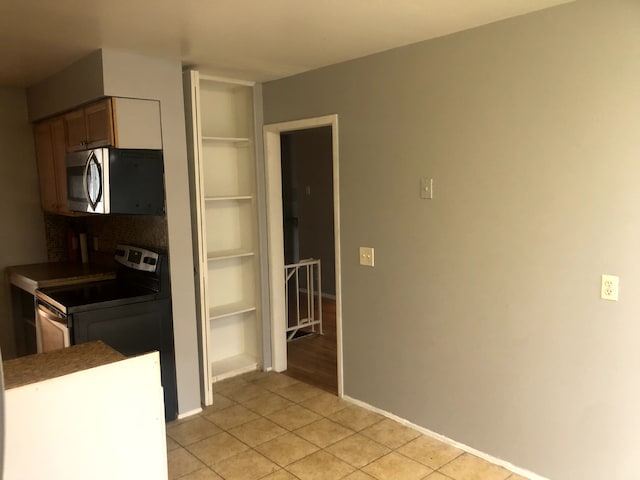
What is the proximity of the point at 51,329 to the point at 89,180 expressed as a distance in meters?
0.95

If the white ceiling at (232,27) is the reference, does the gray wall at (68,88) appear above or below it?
below

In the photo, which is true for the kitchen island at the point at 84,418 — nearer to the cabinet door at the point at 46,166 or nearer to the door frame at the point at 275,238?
the door frame at the point at 275,238

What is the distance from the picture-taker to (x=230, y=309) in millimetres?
4121

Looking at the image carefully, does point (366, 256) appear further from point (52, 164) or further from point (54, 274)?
point (52, 164)

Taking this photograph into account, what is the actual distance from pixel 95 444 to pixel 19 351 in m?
2.83

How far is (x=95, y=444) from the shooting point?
179 cm

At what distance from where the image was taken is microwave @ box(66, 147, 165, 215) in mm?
3006

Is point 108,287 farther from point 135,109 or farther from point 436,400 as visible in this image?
point 436,400

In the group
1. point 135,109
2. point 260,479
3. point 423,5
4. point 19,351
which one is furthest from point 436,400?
point 19,351

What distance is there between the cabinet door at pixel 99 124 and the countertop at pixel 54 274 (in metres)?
0.95

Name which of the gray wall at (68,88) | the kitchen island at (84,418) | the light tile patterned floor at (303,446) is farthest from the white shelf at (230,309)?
the kitchen island at (84,418)

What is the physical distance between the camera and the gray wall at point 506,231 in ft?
7.45

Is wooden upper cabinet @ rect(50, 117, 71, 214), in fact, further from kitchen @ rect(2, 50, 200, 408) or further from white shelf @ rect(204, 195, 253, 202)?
white shelf @ rect(204, 195, 253, 202)

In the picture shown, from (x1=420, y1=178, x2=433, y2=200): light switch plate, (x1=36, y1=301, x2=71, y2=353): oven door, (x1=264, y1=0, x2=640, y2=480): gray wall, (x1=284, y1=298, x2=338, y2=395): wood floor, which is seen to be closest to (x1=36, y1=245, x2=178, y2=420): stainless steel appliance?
(x1=36, y1=301, x2=71, y2=353): oven door
